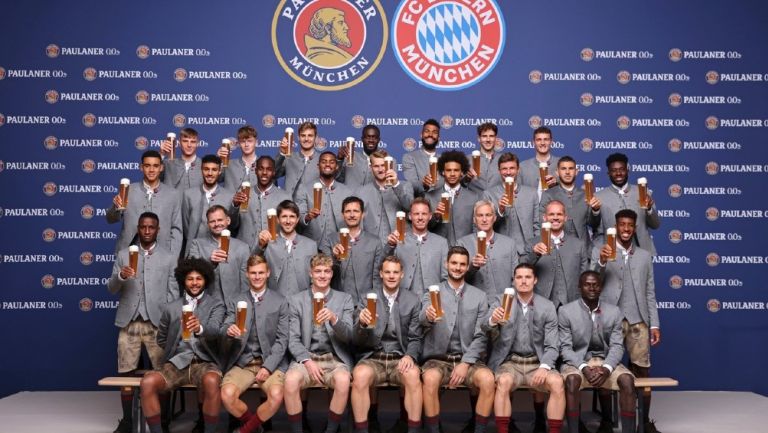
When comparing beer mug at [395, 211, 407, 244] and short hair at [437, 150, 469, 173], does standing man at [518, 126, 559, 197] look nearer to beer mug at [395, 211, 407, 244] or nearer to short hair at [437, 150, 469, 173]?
short hair at [437, 150, 469, 173]

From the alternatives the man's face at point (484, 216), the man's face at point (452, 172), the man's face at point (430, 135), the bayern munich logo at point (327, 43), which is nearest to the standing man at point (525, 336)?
the man's face at point (484, 216)

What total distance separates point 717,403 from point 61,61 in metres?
7.35

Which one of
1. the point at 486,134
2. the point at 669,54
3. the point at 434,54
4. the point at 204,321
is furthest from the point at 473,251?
the point at 669,54

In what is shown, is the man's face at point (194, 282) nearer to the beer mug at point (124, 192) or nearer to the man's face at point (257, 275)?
the man's face at point (257, 275)

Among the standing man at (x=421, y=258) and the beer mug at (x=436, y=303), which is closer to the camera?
the beer mug at (x=436, y=303)

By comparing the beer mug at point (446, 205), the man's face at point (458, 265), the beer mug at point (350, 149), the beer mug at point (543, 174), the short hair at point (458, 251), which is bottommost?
the man's face at point (458, 265)

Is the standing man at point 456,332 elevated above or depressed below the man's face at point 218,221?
below

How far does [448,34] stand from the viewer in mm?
10648

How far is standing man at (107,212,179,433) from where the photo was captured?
8234 mm

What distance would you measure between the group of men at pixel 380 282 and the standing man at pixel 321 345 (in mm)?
12

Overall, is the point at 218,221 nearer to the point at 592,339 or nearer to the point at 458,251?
the point at 458,251

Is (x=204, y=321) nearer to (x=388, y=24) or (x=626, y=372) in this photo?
(x=626, y=372)

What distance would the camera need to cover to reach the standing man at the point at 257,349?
7465 millimetres

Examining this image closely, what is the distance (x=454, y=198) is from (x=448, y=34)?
2547 mm
